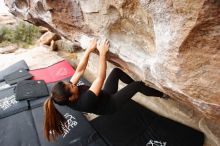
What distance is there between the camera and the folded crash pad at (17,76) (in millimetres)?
5230

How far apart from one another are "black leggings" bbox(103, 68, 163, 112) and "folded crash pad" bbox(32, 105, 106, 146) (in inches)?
35.1

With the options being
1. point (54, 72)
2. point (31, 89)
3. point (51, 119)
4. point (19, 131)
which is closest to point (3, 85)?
point (31, 89)

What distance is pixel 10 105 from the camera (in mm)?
4473

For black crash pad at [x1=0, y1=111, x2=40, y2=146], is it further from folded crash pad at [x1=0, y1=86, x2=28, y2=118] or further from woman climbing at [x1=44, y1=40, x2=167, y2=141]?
woman climbing at [x1=44, y1=40, x2=167, y2=141]

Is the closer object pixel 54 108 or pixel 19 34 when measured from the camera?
pixel 54 108

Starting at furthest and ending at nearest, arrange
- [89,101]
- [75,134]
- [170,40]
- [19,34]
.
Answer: [19,34] → [75,134] → [89,101] → [170,40]

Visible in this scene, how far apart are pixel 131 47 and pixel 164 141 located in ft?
4.68

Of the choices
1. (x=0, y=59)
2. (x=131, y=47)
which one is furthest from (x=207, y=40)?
(x=0, y=59)

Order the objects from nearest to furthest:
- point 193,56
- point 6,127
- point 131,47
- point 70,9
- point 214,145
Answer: point 193,56, point 131,47, point 70,9, point 214,145, point 6,127

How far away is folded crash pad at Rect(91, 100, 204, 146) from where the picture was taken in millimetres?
3232

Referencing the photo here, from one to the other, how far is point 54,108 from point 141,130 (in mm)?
1317

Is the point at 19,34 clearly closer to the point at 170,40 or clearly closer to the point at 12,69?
the point at 12,69

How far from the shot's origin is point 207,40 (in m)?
1.51

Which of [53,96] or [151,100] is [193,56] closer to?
[53,96]
